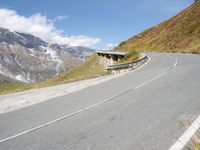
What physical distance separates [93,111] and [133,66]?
18.3m

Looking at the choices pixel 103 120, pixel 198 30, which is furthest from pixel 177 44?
pixel 103 120

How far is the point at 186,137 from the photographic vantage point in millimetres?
5461

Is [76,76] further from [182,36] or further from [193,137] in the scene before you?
[193,137]

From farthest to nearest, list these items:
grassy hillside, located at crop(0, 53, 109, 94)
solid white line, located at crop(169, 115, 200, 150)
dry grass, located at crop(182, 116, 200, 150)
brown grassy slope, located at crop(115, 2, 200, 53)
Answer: brown grassy slope, located at crop(115, 2, 200, 53) < grassy hillside, located at crop(0, 53, 109, 94) < solid white line, located at crop(169, 115, 200, 150) < dry grass, located at crop(182, 116, 200, 150)

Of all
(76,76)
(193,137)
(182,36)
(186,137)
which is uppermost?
(182,36)

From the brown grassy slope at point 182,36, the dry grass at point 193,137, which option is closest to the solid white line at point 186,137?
→ the dry grass at point 193,137

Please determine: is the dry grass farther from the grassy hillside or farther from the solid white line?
the grassy hillside

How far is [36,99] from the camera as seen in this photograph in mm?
13156

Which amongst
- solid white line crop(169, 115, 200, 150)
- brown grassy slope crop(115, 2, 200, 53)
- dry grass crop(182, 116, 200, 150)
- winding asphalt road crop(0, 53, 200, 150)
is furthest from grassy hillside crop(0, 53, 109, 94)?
solid white line crop(169, 115, 200, 150)

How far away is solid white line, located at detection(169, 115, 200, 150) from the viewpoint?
5.05 meters

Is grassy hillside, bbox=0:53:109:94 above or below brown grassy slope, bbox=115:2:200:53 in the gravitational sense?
A: below

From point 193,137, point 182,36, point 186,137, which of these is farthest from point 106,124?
point 182,36

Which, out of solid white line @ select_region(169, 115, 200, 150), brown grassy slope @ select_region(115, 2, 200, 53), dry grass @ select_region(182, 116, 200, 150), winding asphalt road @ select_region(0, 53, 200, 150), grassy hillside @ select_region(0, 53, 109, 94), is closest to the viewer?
dry grass @ select_region(182, 116, 200, 150)

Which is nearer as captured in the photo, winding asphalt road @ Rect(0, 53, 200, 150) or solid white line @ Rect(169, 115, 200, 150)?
solid white line @ Rect(169, 115, 200, 150)
